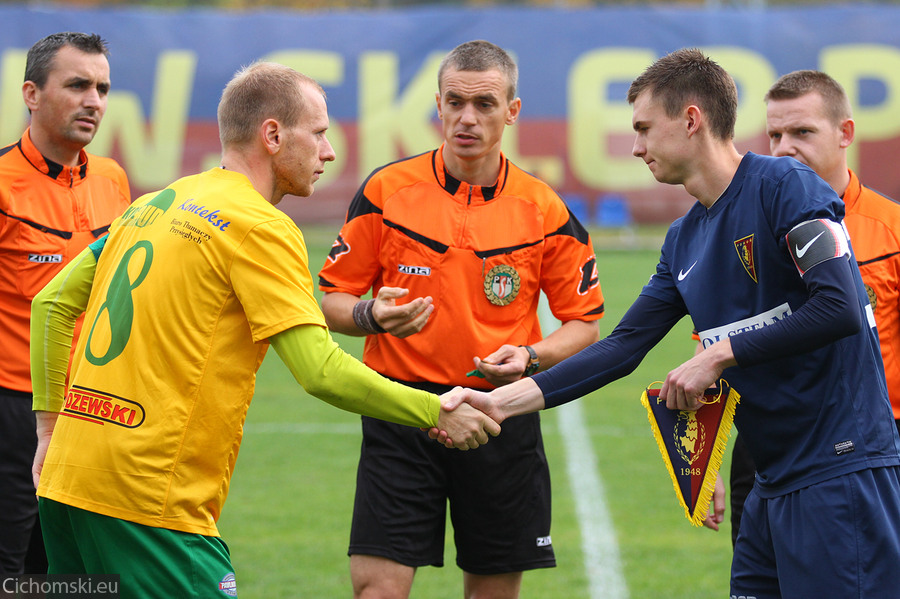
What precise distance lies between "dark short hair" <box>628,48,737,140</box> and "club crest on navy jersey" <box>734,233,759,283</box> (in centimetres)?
44

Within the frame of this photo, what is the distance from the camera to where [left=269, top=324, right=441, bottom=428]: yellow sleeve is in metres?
3.39

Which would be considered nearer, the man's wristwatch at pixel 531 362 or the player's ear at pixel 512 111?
the man's wristwatch at pixel 531 362

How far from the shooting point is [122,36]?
2570 cm

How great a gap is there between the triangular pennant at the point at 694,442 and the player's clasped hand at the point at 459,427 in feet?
2.16

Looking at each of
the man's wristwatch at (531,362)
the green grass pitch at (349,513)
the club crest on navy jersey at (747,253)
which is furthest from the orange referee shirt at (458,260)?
the green grass pitch at (349,513)

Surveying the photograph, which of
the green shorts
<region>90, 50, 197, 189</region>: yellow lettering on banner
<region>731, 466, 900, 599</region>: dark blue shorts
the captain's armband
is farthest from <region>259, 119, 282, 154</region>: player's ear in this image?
<region>90, 50, 197, 189</region>: yellow lettering on banner

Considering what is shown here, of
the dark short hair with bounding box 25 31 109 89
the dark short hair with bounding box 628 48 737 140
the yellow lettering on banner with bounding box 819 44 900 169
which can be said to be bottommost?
the dark short hair with bounding box 628 48 737 140

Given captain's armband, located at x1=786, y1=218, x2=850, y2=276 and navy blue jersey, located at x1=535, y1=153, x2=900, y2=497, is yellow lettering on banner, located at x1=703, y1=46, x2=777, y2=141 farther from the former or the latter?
captain's armband, located at x1=786, y1=218, x2=850, y2=276

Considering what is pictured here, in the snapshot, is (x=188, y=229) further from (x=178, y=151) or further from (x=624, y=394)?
(x=178, y=151)

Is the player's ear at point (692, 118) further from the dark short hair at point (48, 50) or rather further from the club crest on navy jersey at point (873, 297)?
the dark short hair at point (48, 50)

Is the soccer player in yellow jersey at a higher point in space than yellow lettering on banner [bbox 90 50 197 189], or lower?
lower

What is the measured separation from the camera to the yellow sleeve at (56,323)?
3.79m

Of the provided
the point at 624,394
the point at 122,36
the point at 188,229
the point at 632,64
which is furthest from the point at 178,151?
the point at 188,229

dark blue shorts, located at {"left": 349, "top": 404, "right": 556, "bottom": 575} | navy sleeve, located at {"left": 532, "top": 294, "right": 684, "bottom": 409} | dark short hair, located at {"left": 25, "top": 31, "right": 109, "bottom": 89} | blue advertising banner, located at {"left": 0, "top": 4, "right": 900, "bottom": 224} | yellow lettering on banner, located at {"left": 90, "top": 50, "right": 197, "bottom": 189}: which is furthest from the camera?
blue advertising banner, located at {"left": 0, "top": 4, "right": 900, "bottom": 224}
